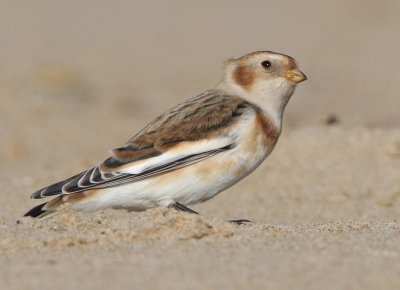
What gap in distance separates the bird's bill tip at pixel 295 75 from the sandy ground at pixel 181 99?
1.03 metres

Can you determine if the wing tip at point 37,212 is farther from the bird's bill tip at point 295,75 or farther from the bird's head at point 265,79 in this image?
the bird's bill tip at point 295,75

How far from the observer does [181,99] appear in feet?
42.4

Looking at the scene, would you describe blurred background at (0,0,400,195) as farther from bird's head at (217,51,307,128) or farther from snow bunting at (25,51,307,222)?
snow bunting at (25,51,307,222)

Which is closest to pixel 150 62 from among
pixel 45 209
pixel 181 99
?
pixel 181 99

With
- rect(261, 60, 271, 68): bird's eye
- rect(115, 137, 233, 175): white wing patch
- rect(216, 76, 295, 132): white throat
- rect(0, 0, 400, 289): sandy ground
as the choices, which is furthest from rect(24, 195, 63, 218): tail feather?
rect(261, 60, 271, 68): bird's eye

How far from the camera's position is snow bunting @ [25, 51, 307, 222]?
4934mm

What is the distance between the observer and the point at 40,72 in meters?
12.5

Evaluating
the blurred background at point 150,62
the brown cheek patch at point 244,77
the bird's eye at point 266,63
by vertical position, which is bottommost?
the blurred background at point 150,62

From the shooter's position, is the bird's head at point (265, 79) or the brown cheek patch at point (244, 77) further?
the brown cheek patch at point (244, 77)

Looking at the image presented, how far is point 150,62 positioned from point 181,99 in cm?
326

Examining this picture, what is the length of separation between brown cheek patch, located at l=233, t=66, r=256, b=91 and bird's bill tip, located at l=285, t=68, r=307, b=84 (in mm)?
250

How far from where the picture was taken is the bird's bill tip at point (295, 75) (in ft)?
18.6

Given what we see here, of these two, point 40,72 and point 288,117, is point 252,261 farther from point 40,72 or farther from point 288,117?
point 40,72

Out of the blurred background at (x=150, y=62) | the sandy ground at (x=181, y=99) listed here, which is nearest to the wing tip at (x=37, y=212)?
the sandy ground at (x=181, y=99)
